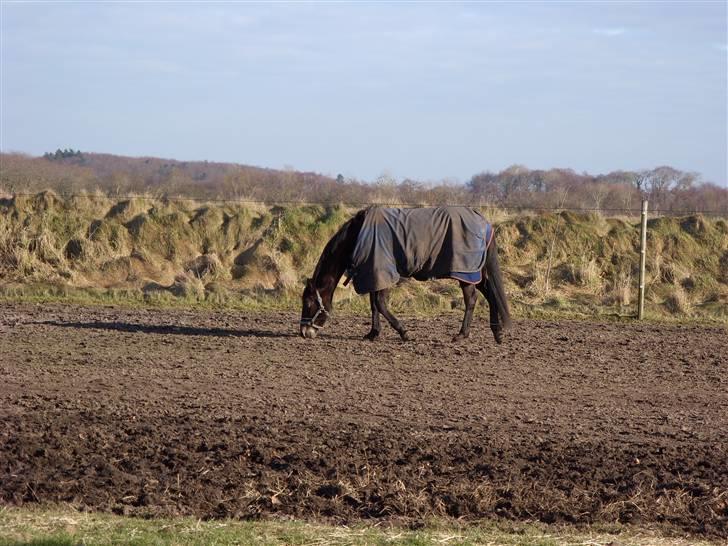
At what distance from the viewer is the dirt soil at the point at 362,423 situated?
745 cm

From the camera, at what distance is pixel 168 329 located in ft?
50.4

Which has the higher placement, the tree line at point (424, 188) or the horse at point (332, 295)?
the tree line at point (424, 188)

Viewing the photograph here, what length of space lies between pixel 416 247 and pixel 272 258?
26.5 feet

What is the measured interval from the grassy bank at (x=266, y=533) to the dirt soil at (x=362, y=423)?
0.26 metres

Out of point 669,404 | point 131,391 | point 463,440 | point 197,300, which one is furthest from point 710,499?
point 197,300

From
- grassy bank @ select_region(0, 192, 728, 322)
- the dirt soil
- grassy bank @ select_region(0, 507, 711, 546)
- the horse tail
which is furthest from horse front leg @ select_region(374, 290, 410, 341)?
grassy bank @ select_region(0, 507, 711, 546)

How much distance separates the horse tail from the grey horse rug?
318mm

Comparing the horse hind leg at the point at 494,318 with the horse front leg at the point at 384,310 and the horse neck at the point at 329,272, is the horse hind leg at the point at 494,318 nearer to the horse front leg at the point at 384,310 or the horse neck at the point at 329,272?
the horse front leg at the point at 384,310

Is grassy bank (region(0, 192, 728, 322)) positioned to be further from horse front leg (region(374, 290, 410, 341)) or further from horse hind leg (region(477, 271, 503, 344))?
horse front leg (region(374, 290, 410, 341))

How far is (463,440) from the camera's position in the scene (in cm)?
906

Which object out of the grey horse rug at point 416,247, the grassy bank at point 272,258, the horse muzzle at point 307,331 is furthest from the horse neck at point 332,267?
the grassy bank at point 272,258

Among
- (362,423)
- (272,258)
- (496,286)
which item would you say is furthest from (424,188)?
(362,423)

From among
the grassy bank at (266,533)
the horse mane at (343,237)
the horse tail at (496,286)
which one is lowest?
the grassy bank at (266,533)

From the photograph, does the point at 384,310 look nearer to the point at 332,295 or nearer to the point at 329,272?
the point at 332,295
